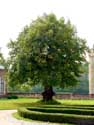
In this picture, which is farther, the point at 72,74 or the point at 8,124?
the point at 72,74

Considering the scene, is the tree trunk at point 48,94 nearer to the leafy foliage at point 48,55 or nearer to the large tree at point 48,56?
the large tree at point 48,56

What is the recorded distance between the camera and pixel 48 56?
52781 millimetres

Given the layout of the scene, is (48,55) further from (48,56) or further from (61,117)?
(61,117)

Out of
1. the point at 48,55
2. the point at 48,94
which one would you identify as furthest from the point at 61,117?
the point at 48,94

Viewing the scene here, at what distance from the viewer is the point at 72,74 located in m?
53.6

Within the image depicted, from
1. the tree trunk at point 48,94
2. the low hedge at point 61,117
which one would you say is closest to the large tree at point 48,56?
the tree trunk at point 48,94

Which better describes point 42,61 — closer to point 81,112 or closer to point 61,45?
point 61,45

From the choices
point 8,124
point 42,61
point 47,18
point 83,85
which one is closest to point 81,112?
point 8,124

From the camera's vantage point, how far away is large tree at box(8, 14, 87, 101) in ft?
168

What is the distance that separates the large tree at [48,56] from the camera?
51312 millimetres

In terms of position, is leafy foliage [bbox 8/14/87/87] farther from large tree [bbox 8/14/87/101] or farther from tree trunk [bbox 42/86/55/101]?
tree trunk [bbox 42/86/55/101]

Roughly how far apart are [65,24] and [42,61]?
6.05 metres

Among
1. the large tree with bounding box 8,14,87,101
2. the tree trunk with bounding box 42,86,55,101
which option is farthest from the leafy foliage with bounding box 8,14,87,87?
the tree trunk with bounding box 42,86,55,101

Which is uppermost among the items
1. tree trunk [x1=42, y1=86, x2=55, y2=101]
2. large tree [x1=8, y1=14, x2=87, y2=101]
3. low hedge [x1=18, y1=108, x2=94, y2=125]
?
large tree [x1=8, y1=14, x2=87, y2=101]
